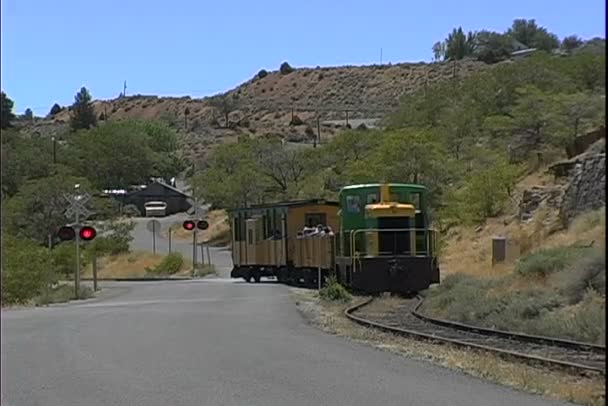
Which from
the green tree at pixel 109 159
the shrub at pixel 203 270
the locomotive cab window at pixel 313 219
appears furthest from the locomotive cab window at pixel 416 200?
the shrub at pixel 203 270

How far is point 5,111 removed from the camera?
5285 mm

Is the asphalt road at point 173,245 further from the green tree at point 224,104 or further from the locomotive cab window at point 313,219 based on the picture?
the green tree at point 224,104

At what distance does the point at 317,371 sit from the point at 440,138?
58.9 m

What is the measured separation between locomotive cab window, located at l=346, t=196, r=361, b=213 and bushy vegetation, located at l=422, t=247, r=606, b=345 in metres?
3.60

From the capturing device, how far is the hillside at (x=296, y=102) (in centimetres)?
14488

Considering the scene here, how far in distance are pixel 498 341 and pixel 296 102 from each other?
491 ft

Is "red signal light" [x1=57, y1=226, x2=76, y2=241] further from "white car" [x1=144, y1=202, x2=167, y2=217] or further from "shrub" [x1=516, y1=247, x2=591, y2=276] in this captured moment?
"white car" [x1=144, y1=202, x2=167, y2=217]

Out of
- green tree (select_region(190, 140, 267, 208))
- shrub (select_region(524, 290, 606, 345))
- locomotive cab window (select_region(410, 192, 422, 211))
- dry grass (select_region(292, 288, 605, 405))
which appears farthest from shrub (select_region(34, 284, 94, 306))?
green tree (select_region(190, 140, 267, 208))

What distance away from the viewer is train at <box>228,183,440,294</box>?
34.0 m

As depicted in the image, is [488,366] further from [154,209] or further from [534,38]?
[534,38]

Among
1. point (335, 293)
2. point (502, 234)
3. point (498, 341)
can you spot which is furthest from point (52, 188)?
point (502, 234)

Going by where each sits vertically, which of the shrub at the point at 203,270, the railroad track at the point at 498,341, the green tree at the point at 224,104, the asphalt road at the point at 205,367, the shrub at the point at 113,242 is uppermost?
the green tree at the point at 224,104

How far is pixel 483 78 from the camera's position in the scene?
85.1 meters

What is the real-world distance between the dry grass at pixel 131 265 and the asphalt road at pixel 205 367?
2671cm
